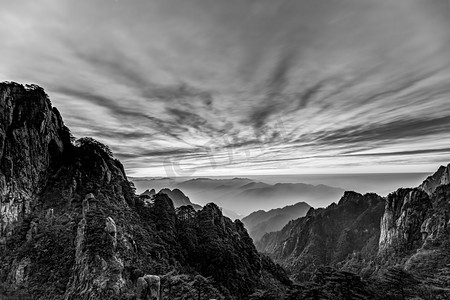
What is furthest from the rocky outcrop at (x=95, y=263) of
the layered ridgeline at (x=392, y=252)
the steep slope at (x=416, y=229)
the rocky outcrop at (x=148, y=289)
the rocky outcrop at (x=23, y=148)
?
the steep slope at (x=416, y=229)

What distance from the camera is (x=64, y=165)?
6525cm

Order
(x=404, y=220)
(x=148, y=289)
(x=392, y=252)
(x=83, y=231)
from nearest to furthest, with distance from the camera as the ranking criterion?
1. (x=148, y=289)
2. (x=83, y=231)
3. (x=392, y=252)
4. (x=404, y=220)

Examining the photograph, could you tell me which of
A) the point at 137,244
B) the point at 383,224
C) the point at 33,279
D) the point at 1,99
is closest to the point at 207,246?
the point at 137,244

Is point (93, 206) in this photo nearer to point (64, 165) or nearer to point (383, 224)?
point (64, 165)

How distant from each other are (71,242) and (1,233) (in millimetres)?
12565

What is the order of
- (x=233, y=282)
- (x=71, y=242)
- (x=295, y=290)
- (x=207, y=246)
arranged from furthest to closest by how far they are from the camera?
(x=207, y=246) → (x=233, y=282) → (x=71, y=242) → (x=295, y=290)

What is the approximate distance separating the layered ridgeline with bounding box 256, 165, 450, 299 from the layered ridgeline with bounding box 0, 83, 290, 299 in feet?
75.4

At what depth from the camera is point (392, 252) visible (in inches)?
4884

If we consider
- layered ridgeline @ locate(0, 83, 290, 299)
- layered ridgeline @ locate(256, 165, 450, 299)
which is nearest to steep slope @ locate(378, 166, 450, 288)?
layered ridgeline @ locate(256, 165, 450, 299)

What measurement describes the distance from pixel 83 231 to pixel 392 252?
13945 centimetres

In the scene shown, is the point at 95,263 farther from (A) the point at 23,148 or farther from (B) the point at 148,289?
(A) the point at 23,148

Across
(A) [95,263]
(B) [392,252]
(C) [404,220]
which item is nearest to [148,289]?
(A) [95,263]

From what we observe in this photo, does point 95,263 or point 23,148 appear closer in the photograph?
point 95,263

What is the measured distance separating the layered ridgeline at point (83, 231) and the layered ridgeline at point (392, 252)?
22976mm
